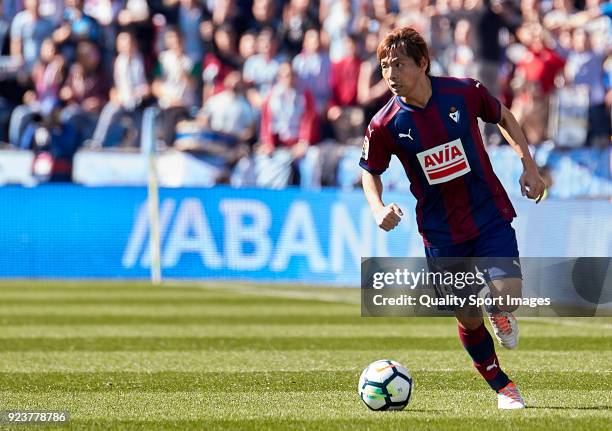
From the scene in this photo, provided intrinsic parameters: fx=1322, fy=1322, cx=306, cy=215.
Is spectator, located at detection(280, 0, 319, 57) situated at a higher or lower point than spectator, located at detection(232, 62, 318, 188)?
higher

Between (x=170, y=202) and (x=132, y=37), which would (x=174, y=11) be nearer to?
(x=132, y=37)

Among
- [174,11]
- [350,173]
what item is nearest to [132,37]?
[174,11]

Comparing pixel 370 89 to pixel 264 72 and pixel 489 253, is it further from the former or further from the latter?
pixel 489 253

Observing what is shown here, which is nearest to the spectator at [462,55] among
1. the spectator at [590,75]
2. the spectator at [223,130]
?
the spectator at [590,75]

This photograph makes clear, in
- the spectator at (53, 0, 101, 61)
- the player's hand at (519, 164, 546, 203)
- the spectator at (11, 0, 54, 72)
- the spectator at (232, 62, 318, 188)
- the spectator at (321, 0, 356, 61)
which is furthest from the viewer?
the spectator at (11, 0, 54, 72)

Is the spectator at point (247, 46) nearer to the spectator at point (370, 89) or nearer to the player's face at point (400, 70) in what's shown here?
the spectator at point (370, 89)

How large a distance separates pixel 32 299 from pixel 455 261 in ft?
33.0

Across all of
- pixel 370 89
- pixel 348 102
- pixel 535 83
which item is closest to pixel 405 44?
pixel 535 83

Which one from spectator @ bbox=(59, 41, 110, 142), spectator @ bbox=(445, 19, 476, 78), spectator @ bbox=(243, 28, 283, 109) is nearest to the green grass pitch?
spectator @ bbox=(445, 19, 476, 78)

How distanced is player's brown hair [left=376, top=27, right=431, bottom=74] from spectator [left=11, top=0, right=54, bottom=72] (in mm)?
15777

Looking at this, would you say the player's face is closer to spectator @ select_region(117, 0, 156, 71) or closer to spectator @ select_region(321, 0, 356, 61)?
spectator @ select_region(321, 0, 356, 61)

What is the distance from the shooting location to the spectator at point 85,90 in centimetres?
2100

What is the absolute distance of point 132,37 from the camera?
21.4 meters

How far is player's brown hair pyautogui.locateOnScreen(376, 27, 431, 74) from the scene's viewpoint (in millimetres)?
7070
